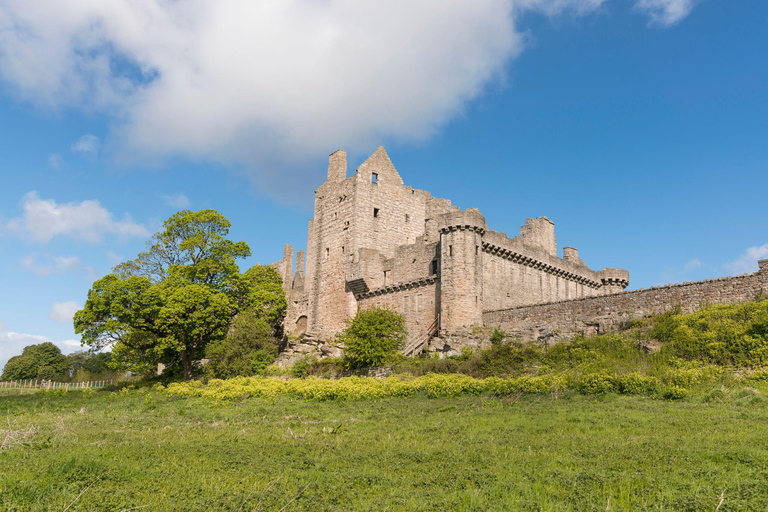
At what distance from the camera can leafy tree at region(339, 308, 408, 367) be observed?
26.7 m

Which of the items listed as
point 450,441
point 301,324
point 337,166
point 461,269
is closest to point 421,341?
point 461,269

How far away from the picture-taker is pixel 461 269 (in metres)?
28.1

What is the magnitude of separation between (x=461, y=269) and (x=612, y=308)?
24.5 feet

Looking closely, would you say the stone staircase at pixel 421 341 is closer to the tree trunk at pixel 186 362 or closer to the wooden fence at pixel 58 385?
the tree trunk at pixel 186 362

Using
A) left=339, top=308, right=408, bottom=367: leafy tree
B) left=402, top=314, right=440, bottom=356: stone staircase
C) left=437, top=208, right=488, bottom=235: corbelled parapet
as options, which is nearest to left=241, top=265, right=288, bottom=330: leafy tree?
left=339, top=308, right=408, bottom=367: leafy tree

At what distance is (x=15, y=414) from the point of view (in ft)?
57.0

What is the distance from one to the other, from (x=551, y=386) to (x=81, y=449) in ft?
40.8

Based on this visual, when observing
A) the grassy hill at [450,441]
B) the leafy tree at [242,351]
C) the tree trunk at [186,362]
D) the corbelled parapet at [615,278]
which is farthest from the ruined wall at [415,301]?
the corbelled parapet at [615,278]

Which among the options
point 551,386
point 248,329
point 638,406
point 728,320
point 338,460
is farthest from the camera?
point 248,329

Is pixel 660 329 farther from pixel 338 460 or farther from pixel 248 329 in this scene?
pixel 248 329

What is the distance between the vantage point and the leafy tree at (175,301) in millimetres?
31156

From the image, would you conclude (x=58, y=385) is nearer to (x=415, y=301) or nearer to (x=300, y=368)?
(x=300, y=368)

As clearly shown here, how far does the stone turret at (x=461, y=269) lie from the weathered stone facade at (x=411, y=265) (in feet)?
0.17

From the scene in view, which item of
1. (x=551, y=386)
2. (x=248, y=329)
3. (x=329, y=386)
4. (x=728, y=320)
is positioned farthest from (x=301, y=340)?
(x=728, y=320)
